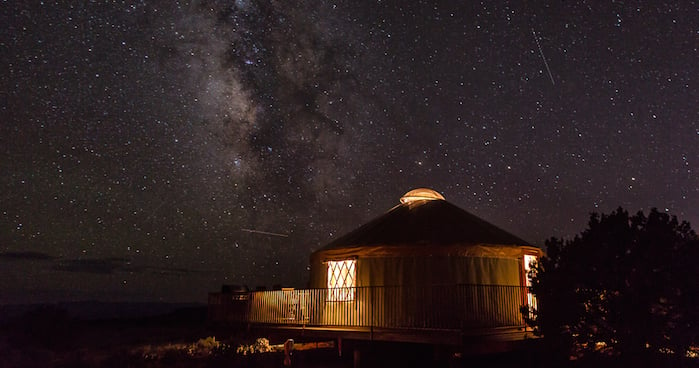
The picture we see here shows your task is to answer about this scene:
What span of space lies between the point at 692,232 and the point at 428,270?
5256mm

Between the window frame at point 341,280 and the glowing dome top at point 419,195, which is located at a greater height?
the glowing dome top at point 419,195

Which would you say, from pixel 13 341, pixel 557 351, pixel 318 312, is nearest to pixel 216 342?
pixel 318 312

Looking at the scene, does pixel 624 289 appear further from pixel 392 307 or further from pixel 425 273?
pixel 392 307

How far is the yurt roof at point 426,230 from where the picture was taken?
38.4 feet

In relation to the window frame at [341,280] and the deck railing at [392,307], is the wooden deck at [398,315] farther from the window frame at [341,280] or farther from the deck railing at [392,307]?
the window frame at [341,280]

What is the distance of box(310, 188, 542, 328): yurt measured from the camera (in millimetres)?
10125

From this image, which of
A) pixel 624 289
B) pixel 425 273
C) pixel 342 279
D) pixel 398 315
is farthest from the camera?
pixel 342 279

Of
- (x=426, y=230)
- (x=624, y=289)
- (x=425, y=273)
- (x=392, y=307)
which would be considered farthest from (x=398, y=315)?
(x=624, y=289)

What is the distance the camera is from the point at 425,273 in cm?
1144

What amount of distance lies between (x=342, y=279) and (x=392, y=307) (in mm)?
1796

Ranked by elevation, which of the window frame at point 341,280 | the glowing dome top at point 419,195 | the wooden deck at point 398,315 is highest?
the glowing dome top at point 419,195

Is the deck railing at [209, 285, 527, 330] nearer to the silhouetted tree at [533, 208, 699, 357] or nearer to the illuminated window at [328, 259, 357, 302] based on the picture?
the illuminated window at [328, 259, 357, 302]

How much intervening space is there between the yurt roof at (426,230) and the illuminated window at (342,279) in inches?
18.0

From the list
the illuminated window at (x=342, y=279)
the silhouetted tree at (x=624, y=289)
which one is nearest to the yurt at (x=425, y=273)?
the illuminated window at (x=342, y=279)
